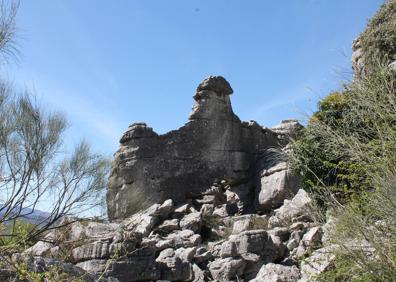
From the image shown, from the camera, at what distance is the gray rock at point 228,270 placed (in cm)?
862

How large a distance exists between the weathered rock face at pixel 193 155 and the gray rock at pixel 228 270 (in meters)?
6.51

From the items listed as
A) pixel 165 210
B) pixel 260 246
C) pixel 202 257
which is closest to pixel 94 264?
pixel 202 257

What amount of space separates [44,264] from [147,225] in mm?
8109

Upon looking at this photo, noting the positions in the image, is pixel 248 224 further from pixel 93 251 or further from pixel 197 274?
pixel 93 251

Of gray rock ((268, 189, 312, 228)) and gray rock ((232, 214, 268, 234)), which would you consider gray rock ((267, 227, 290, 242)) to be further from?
gray rock ((232, 214, 268, 234))

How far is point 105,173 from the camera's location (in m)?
9.52

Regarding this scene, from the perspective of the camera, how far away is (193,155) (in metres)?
16.3

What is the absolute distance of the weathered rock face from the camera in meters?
15.5

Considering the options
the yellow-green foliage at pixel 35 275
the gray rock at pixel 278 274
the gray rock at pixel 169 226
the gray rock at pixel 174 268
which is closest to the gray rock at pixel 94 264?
the gray rock at pixel 174 268

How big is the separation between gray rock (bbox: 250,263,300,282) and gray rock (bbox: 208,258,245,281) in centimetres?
178

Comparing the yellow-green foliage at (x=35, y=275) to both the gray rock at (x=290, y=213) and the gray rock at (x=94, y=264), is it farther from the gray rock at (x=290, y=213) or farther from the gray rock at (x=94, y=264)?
the gray rock at (x=290, y=213)

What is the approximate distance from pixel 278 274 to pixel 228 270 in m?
2.15

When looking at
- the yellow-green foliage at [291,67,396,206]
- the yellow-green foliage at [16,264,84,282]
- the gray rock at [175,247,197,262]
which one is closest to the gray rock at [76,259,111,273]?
the gray rock at [175,247,197,262]

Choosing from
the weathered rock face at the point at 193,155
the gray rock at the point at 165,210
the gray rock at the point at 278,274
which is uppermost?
the weathered rock face at the point at 193,155
